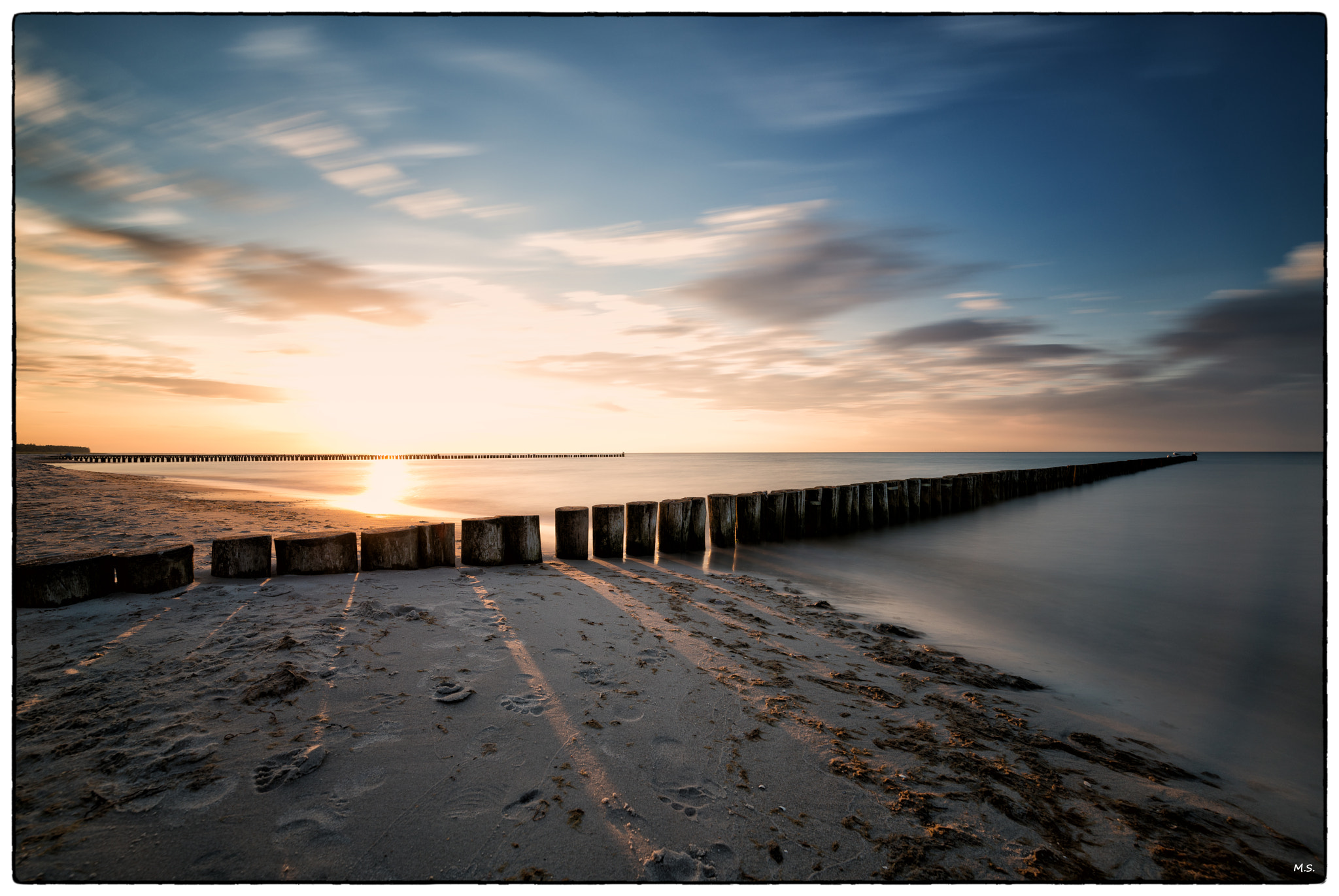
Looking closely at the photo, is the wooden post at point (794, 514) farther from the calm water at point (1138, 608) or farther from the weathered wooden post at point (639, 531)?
the weathered wooden post at point (639, 531)

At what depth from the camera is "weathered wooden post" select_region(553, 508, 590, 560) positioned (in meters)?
5.59

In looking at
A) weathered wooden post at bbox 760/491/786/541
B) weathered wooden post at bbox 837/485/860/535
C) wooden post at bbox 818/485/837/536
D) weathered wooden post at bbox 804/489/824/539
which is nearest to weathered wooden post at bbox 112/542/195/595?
weathered wooden post at bbox 760/491/786/541

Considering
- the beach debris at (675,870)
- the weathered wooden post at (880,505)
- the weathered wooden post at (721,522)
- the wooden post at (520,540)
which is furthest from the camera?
the weathered wooden post at (880,505)

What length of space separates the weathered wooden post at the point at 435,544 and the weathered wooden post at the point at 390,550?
0.05 meters

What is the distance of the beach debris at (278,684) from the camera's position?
7.80 ft

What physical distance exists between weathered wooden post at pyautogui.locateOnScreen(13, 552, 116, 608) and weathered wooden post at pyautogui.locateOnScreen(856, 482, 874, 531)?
31.8 ft

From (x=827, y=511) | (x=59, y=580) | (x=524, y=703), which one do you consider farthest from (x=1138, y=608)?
(x=59, y=580)

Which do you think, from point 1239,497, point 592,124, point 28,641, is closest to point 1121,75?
point 592,124

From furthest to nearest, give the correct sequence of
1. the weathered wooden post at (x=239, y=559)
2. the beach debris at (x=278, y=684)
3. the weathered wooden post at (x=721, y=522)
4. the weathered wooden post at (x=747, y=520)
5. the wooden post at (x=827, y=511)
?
the wooden post at (x=827, y=511)
the weathered wooden post at (x=747, y=520)
the weathered wooden post at (x=721, y=522)
the weathered wooden post at (x=239, y=559)
the beach debris at (x=278, y=684)

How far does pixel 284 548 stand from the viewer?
427 centimetres

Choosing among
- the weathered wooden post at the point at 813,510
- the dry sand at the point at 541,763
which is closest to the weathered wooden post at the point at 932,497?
the weathered wooden post at the point at 813,510

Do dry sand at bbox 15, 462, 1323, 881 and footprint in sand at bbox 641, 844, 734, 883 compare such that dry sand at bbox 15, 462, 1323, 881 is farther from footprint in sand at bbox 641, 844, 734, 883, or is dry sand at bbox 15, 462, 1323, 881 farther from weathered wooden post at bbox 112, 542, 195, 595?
weathered wooden post at bbox 112, 542, 195, 595

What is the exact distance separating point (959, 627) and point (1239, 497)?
21231 millimetres

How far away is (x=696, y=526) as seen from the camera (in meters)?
6.89
